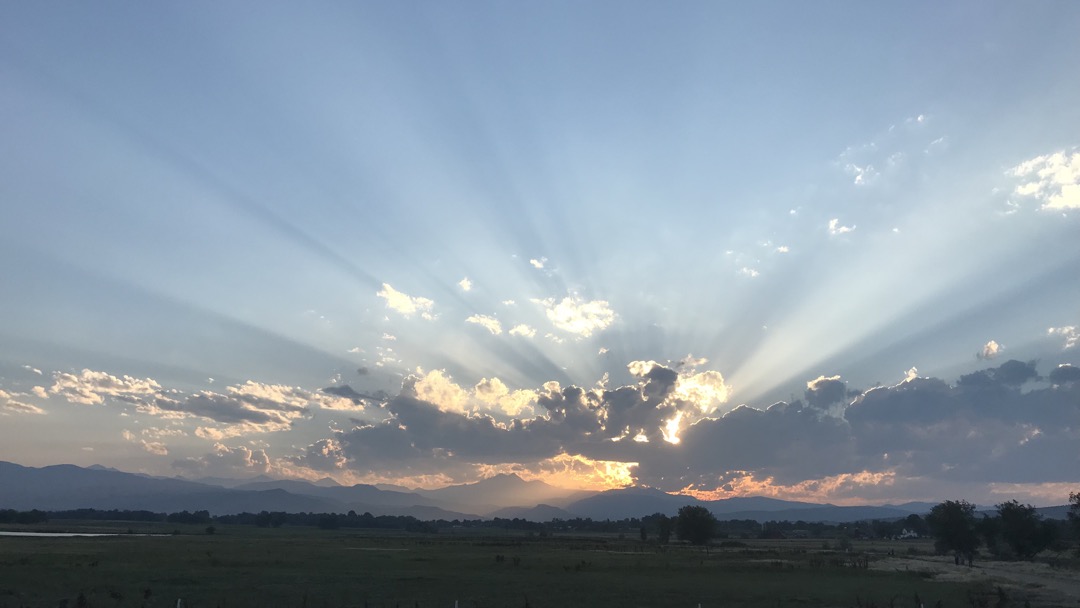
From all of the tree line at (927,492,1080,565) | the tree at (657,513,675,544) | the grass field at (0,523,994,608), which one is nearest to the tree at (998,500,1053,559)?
the tree line at (927,492,1080,565)

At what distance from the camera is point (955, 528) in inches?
3954

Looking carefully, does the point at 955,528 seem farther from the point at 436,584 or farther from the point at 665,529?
the point at 436,584

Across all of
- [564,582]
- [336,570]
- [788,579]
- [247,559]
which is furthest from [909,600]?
[247,559]

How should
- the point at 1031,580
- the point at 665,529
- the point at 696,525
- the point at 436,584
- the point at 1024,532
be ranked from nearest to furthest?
the point at 436,584 < the point at 1031,580 < the point at 1024,532 < the point at 696,525 < the point at 665,529

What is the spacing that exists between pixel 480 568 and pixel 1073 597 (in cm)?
4687

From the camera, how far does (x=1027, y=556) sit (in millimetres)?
99812

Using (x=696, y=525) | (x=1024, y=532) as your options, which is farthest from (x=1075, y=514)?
(x=696, y=525)

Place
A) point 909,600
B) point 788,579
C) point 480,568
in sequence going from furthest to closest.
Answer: point 480,568 → point 788,579 → point 909,600

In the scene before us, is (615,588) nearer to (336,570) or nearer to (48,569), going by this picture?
(336,570)

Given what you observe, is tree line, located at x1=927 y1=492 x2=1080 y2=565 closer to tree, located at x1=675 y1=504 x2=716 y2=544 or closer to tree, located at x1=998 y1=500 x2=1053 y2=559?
tree, located at x1=998 y1=500 x2=1053 y2=559

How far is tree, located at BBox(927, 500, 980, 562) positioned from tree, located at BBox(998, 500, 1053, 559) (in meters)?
4.29

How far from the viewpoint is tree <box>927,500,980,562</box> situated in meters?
99.9

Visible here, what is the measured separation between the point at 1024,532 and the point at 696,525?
57868mm

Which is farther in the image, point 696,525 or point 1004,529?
point 696,525
